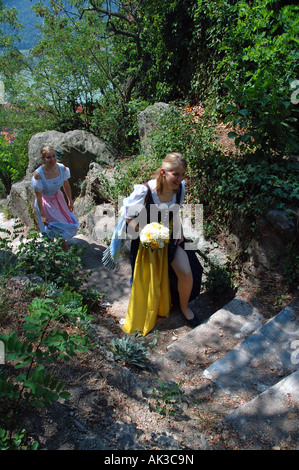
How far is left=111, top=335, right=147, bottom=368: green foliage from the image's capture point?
115 inches

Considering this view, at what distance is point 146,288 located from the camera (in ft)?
12.5

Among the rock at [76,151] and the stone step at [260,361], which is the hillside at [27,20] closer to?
the rock at [76,151]

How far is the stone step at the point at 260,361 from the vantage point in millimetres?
2869

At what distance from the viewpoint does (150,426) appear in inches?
87.9

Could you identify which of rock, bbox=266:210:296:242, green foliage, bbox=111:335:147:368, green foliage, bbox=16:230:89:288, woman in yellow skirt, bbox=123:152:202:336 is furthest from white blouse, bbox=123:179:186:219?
green foliage, bbox=111:335:147:368

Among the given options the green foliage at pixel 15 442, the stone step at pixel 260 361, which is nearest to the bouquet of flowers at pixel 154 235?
the stone step at pixel 260 361

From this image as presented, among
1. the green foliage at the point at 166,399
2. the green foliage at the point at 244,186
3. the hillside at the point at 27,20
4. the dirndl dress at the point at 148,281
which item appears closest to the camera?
the green foliage at the point at 166,399

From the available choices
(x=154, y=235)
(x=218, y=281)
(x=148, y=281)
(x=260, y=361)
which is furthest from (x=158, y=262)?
(x=260, y=361)

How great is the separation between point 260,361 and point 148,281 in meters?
1.40

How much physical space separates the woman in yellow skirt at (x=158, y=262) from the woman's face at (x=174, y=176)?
0.01 m

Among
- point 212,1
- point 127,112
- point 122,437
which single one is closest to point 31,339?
point 122,437

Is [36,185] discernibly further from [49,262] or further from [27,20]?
[27,20]
